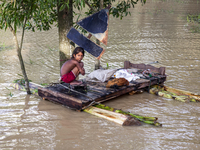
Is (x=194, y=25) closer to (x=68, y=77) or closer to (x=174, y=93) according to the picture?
(x=174, y=93)

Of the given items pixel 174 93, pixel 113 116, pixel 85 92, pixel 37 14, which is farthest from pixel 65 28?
pixel 174 93

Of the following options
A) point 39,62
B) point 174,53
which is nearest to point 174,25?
point 174,53

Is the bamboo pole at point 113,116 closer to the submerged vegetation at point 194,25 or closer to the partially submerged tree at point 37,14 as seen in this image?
the partially submerged tree at point 37,14

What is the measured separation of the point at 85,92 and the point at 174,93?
7.25ft

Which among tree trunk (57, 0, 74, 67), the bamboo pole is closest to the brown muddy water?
the bamboo pole

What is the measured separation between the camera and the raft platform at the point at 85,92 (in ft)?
15.3

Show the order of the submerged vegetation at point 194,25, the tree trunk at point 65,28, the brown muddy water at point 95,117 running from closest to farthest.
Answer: the brown muddy water at point 95,117 < the tree trunk at point 65,28 < the submerged vegetation at point 194,25

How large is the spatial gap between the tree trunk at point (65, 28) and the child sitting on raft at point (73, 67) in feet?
3.03

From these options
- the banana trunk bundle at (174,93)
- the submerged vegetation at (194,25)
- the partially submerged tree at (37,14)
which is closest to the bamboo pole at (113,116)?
the banana trunk bundle at (174,93)

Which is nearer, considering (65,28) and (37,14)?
(37,14)

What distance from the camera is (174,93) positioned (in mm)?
5664

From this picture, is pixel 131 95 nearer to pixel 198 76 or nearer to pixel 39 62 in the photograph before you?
pixel 198 76

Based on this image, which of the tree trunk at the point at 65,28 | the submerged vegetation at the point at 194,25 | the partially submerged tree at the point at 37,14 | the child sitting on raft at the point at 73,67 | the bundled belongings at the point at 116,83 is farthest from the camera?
the submerged vegetation at the point at 194,25

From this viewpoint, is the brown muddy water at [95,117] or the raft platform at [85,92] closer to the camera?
the brown muddy water at [95,117]
